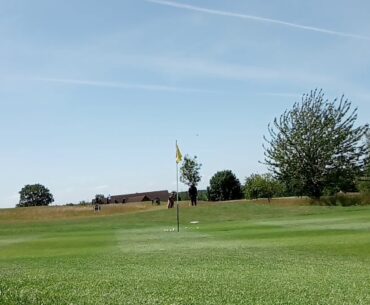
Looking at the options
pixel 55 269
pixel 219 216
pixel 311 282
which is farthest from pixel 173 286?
pixel 219 216

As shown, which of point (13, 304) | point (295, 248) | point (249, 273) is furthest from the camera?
point (295, 248)

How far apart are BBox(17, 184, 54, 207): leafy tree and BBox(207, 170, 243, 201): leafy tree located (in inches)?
2033


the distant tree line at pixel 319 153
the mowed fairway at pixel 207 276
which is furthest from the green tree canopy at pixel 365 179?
the mowed fairway at pixel 207 276

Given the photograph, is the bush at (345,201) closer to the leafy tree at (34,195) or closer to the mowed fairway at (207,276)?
the mowed fairway at (207,276)

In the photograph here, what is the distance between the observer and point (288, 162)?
3376 inches

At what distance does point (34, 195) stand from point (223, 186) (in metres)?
59.1

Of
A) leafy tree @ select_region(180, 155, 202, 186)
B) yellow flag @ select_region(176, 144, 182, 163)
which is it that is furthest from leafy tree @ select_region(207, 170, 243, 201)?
yellow flag @ select_region(176, 144, 182, 163)

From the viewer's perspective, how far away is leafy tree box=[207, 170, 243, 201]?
130250mm

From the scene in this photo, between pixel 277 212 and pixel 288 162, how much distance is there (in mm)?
37539

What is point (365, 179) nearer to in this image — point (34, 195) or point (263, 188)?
point (263, 188)

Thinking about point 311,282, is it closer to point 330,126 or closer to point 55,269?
point 55,269

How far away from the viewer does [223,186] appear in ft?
427

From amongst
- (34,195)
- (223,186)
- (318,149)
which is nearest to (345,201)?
(318,149)

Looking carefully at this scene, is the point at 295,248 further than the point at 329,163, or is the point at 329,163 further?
the point at 329,163
